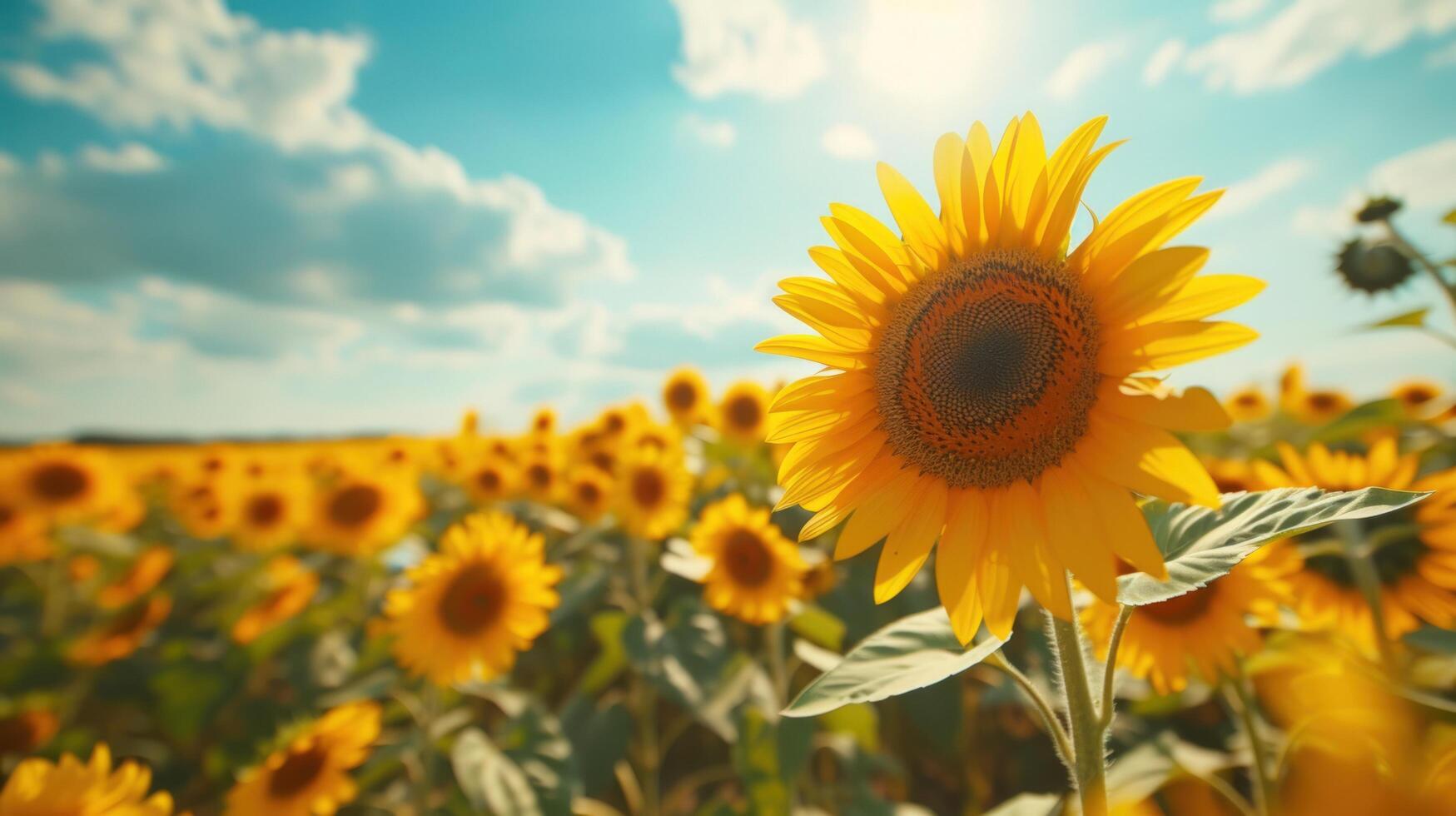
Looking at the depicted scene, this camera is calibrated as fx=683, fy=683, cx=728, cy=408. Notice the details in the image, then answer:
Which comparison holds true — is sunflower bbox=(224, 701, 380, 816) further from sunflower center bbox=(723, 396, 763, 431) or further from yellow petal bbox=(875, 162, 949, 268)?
sunflower center bbox=(723, 396, 763, 431)

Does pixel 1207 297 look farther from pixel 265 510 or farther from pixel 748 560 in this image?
pixel 265 510

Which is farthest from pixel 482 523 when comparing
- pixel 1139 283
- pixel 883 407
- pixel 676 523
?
pixel 1139 283

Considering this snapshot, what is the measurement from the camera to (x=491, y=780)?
2.57 metres

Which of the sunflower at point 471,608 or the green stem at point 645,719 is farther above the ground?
the sunflower at point 471,608

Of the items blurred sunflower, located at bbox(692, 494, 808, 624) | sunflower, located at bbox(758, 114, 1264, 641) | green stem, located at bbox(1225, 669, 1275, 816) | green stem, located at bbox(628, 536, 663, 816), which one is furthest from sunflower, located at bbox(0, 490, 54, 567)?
green stem, located at bbox(1225, 669, 1275, 816)

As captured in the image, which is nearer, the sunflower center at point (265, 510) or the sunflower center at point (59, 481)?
the sunflower center at point (265, 510)

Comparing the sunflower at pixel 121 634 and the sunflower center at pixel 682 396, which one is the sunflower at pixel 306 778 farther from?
the sunflower center at pixel 682 396

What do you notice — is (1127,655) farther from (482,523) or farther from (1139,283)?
(482,523)

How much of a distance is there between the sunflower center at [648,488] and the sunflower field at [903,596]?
0.07ft

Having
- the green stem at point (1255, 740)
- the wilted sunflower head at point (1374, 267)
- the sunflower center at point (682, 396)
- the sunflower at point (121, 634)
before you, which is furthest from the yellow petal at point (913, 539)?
the sunflower center at point (682, 396)

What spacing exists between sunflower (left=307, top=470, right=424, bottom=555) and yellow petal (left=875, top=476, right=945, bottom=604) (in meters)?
4.99

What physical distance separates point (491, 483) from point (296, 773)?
11.8 feet

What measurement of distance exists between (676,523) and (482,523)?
4.32 ft

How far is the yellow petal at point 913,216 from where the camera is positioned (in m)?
1.38
